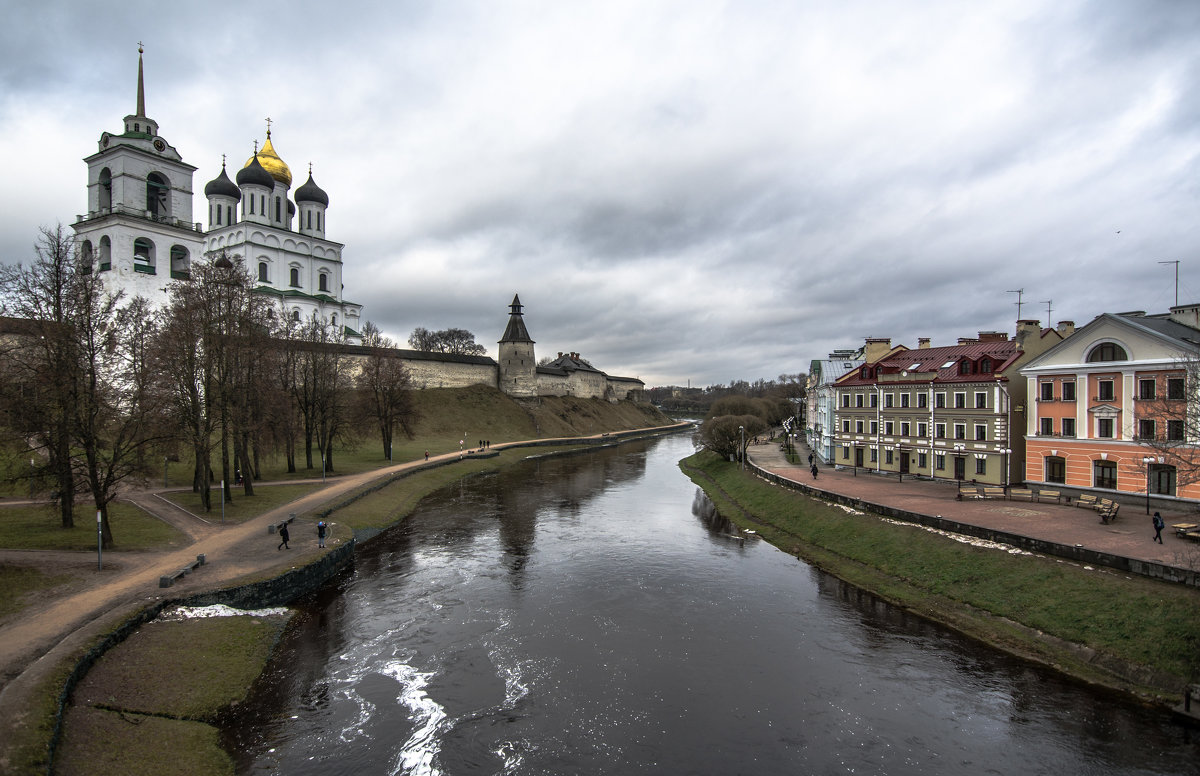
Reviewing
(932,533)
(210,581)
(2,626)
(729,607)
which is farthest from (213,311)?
(932,533)

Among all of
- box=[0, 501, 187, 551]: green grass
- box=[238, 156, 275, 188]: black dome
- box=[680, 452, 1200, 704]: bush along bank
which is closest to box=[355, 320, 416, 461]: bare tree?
box=[0, 501, 187, 551]: green grass

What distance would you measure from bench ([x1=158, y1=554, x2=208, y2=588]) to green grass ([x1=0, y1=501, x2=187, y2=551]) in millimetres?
2886

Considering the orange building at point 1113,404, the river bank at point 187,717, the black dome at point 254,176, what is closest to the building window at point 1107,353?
the orange building at point 1113,404

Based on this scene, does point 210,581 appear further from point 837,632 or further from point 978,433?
point 978,433

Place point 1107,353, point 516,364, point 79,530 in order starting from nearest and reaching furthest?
point 79,530 < point 1107,353 < point 516,364

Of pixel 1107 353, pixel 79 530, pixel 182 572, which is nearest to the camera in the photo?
pixel 182 572

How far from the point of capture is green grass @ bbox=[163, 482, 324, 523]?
25.5 meters

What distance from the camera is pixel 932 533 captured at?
2172 centimetres

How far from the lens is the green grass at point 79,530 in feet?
62.2

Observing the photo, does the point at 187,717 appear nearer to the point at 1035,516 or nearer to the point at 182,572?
the point at 182,572

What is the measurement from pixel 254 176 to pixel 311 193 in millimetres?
7530

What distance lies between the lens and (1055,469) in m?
27.3

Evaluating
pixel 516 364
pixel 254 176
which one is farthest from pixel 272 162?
pixel 516 364

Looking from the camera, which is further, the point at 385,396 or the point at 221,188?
the point at 221,188
